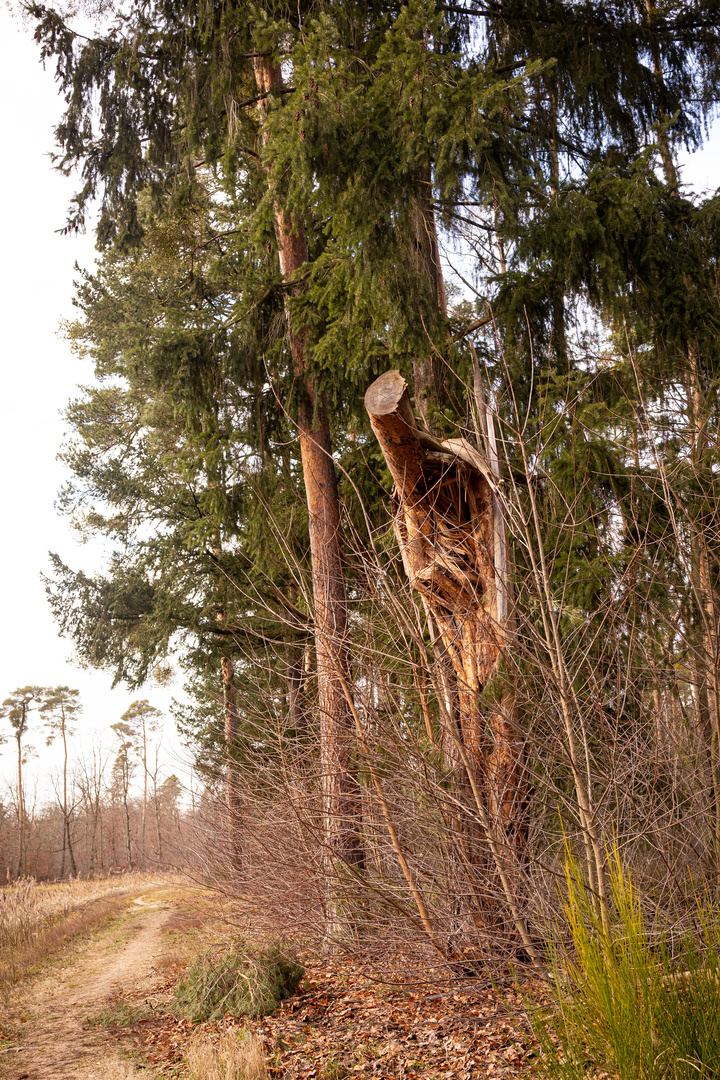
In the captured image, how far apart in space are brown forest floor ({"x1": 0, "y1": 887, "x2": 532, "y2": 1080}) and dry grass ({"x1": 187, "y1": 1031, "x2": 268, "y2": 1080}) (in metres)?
0.16

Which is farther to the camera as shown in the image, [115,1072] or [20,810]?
[20,810]

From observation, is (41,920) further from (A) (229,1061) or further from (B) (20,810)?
(B) (20,810)

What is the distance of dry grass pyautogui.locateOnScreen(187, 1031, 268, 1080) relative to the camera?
4074 millimetres

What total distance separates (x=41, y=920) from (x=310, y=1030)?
11232mm

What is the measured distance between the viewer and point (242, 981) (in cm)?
573

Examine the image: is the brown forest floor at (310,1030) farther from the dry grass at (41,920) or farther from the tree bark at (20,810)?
the tree bark at (20,810)

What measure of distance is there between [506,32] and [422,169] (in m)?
2.53

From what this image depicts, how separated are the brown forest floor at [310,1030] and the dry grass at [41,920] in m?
1.95

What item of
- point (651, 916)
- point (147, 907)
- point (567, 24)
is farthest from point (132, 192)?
point (147, 907)

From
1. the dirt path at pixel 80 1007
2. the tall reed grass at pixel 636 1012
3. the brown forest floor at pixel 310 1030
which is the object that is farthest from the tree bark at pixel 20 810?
the tall reed grass at pixel 636 1012

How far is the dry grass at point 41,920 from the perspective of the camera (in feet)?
33.3

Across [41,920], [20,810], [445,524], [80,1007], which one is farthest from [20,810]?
[445,524]

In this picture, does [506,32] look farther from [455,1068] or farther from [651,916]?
[455,1068]

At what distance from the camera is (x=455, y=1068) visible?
151 inches
